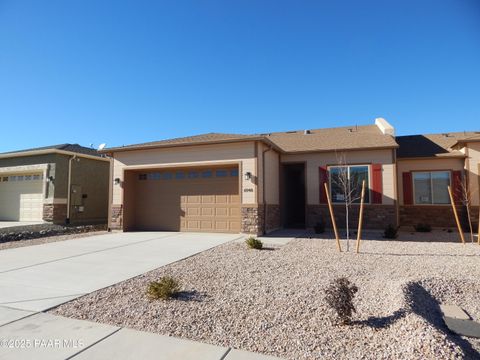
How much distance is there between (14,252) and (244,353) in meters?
8.66

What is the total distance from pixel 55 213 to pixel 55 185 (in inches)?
59.1

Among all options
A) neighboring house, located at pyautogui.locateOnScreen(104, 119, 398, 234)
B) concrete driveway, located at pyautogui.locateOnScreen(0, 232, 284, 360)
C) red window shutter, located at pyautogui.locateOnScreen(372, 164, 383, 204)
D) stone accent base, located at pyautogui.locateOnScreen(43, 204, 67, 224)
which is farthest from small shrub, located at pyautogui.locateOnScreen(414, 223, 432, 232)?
stone accent base, located at pyautogui.locateOnScreen(43, 204, 67, 224)

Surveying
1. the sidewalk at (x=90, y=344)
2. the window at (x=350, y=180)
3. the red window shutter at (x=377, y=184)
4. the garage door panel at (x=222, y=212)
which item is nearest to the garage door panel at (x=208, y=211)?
the garage door panel at (x=222, y=212)

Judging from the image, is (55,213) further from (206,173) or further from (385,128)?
(385,128)

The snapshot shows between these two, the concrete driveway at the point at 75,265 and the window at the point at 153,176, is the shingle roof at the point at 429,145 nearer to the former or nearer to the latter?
the concrete driveway at the point at 75,265

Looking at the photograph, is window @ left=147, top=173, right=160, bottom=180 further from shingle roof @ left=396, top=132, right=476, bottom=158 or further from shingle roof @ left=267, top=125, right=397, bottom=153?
shingle roof @ left=396, top=132, right=476, bottom=158

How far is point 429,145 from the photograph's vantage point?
15.5m

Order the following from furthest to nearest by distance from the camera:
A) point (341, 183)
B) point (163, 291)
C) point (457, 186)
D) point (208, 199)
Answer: point (457, 186) < point (341, 183) < point (208, 199) < point (163, 291)

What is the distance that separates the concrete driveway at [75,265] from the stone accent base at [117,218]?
2773 millimetres

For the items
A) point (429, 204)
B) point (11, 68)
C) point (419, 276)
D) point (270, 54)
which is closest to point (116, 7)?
point (11, 68)

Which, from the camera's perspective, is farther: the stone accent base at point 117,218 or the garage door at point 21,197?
the garage door at point 21,197

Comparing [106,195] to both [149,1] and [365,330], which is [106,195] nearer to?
[149,1]

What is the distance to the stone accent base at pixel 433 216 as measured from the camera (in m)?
13.7

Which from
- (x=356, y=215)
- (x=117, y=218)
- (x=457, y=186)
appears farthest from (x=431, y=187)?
(x=117, y=218)
